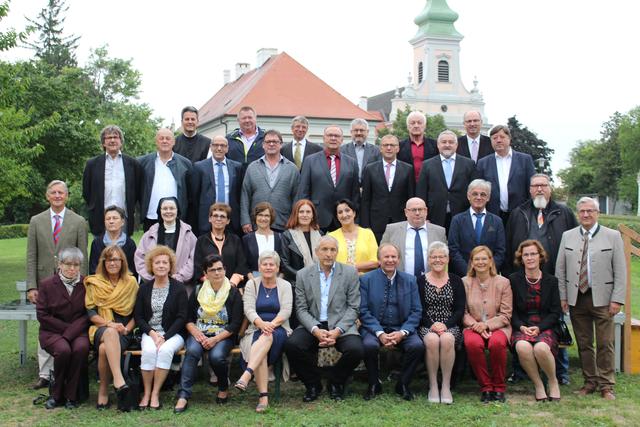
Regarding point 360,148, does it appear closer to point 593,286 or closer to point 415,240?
point 415,240

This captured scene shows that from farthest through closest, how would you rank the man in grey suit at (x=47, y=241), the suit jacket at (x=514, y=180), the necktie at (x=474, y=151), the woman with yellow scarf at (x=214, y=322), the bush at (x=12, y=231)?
1. the bush at (x=12, y=231)
2. the necktie at (x=474, y=151)
3. the suit jacket at (x=514, y=180)
4. the man in grey suit at (x=47, y=241)
5. the woman with yellow scarf at (x=214, y=322)

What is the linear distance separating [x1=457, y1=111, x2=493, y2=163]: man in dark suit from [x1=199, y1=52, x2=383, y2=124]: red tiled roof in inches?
1520

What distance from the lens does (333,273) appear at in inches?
288

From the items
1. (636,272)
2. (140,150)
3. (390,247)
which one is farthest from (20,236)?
(390,247)

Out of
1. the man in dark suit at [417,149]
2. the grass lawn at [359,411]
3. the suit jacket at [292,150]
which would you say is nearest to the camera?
the grass lawn at [359,411]

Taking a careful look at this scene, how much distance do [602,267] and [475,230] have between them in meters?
1.31

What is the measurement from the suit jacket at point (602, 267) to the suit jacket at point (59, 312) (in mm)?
4779

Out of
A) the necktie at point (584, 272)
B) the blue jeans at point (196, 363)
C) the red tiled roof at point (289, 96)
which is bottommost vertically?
the blue jeans at point (196, 363)

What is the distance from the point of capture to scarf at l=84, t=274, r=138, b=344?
23.2 ft

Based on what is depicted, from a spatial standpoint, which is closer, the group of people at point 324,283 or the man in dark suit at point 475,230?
the group of people at point 324,283

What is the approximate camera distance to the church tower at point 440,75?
7338 cm

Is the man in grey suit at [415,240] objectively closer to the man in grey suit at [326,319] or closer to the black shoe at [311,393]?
the man in grey suit at [326,319]

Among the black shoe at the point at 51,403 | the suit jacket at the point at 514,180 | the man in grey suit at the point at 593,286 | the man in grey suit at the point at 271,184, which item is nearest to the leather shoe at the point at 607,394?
the man in grey suit at the point at 593,286

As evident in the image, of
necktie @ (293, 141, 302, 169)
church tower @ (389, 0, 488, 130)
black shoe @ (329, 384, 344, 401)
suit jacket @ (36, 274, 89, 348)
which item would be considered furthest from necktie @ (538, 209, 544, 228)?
church tower @ (389, 0, 488, 130)
